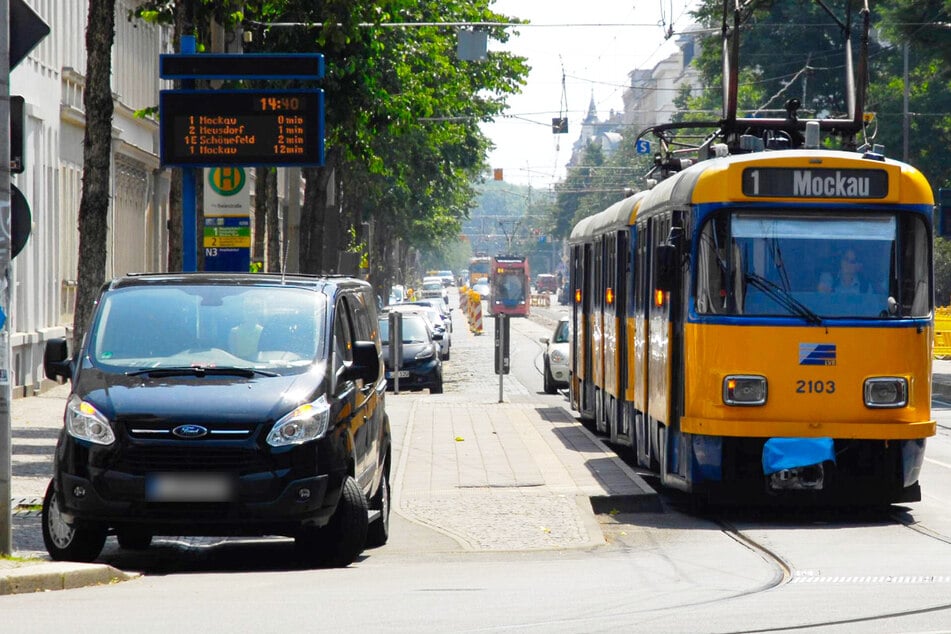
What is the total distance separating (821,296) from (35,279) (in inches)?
775

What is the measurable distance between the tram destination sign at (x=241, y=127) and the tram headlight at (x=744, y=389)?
6075 mm

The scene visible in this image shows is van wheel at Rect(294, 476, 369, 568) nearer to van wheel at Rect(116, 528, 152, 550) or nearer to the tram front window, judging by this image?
van wheel at Rect(116, 528, 152, 550)

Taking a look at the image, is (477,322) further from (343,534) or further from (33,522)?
(343,534)

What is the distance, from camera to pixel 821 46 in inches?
2429

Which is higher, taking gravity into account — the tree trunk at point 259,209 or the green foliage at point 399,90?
the green foliage at point 399,90

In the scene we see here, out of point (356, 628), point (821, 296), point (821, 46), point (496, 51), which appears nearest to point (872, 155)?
point (821, 296)

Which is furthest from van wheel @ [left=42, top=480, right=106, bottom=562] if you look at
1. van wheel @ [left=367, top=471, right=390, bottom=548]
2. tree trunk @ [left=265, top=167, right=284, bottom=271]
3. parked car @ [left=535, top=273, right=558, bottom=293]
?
parked car @ [left=535, top=273, right=558, bottom=293]

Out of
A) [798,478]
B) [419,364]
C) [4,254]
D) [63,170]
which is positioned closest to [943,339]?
Answer: [419,364]

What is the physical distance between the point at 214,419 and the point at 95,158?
8.24m

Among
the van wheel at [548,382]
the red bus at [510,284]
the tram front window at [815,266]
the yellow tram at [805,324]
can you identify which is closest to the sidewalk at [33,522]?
the yellow tram at [805,324]

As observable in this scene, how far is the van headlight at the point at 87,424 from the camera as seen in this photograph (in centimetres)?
1041

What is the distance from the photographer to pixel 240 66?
18.2m

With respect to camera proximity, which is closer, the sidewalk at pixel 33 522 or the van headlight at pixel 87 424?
the sidewalk at pixel 33 522

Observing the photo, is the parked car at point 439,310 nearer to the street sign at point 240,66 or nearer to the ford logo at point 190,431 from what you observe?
the street sign at point 240,66
